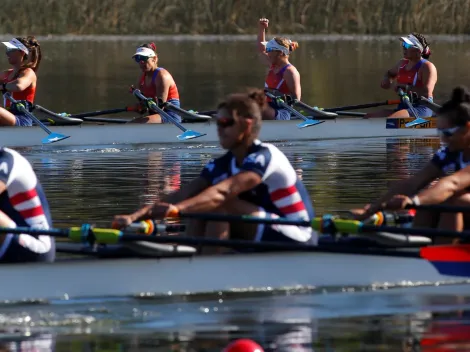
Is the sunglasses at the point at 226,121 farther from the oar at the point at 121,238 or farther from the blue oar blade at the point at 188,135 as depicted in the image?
the blue oar blade at the point at 188,135

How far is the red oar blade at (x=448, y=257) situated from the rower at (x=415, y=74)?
36.5 feet

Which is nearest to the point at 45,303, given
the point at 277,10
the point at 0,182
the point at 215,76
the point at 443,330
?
the point at 0,182

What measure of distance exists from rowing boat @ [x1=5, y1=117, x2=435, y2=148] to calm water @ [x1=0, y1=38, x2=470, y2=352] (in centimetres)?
16

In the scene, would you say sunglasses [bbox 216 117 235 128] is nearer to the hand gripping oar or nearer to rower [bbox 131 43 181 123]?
rower [bbox 131 43 181 123]

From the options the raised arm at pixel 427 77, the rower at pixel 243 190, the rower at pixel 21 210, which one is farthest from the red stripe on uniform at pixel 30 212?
the raised arm at pixel 427 77

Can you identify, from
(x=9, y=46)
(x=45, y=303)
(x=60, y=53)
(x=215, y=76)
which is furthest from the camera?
(x=60, y=53)

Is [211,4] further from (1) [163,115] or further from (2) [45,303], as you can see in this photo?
(2) [45,303]

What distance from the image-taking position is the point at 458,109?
11766 millimetres

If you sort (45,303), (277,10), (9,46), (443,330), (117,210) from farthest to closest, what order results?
(277,10) < (9,46) < (117,210) < (45,303) < (443,330)

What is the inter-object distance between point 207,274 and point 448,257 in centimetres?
196

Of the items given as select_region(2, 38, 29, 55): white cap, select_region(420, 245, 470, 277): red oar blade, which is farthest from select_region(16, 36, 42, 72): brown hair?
select_region(420, 245, 470, 277): red oar blade

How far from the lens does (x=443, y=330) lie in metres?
10.4

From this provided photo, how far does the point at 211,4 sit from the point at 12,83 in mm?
41548

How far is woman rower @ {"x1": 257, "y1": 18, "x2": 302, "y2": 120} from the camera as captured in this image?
22922 millimetres
